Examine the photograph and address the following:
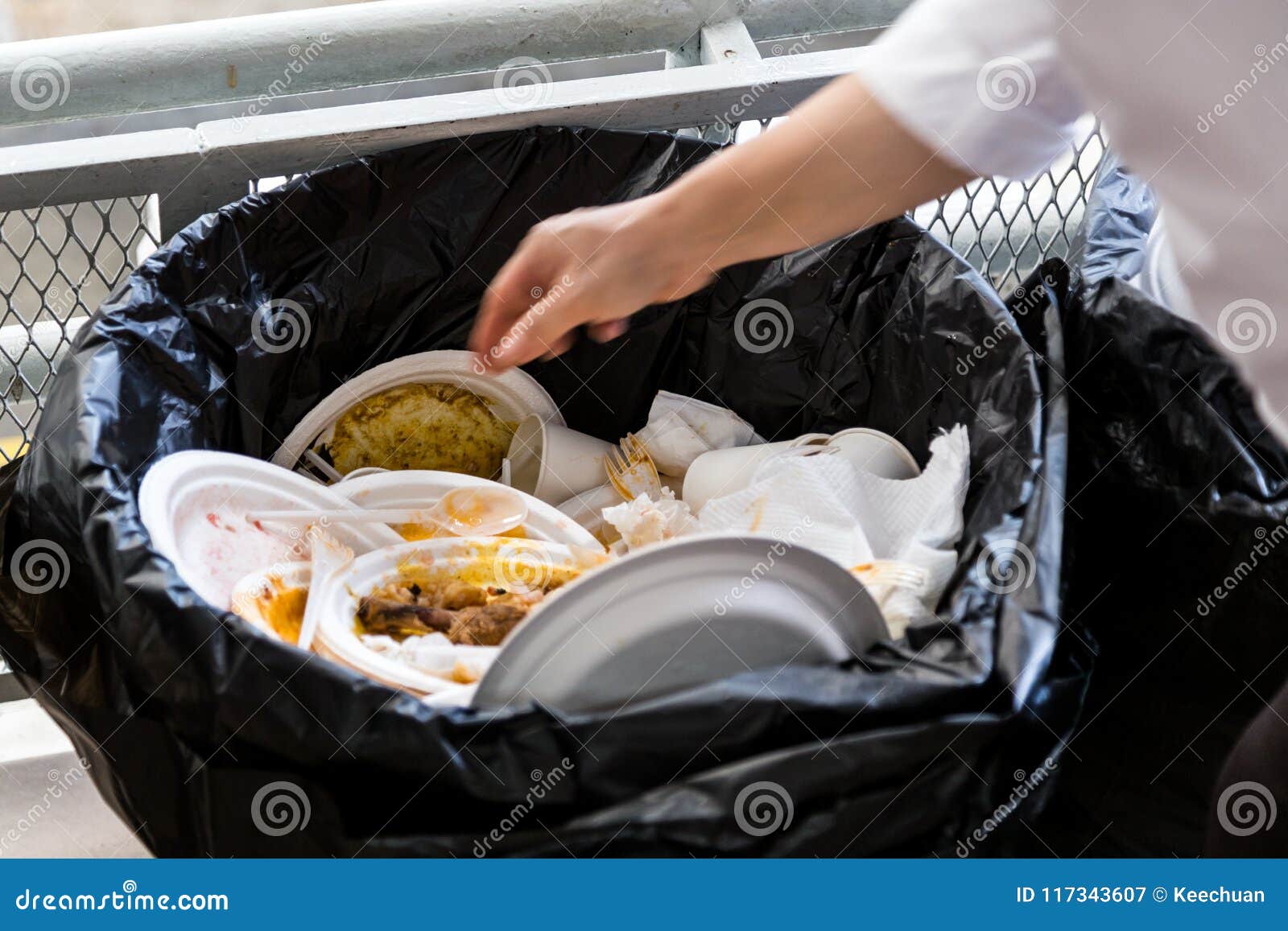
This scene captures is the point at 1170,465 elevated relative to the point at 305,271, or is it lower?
elevated

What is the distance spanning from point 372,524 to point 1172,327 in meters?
0.69

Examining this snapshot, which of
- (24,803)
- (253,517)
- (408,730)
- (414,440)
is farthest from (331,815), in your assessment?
Result: (24,803)

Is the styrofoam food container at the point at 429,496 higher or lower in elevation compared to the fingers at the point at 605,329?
lower

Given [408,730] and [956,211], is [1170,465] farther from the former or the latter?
[408,730]

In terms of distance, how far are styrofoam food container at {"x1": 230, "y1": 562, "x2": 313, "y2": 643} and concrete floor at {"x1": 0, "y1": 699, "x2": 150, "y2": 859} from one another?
0.34 m

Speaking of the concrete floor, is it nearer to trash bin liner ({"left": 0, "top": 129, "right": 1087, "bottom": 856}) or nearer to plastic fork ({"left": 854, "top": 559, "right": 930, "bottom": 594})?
trash bin liner ({"left": 0, "top": 129, "right": 1087, "bottom": 856})

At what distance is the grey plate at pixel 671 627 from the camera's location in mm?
754

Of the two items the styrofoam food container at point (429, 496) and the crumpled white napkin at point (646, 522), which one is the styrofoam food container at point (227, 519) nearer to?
the styrofoam food container at point (429, 496)

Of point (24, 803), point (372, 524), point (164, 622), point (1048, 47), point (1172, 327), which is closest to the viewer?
→ point (1048, 47)

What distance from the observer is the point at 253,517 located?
3.33 ft

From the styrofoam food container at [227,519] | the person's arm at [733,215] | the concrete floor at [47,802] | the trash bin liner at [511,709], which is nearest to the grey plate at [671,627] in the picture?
Result: the trash bin liner at [511,709]

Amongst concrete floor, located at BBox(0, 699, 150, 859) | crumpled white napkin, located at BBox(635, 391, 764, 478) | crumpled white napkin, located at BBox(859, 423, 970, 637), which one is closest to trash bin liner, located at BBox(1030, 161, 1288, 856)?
crumpled white napkin, located at BBox(859, 423, 970, 637)

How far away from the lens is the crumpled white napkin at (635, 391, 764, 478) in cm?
117

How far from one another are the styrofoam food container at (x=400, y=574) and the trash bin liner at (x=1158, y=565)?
0.44 metres
